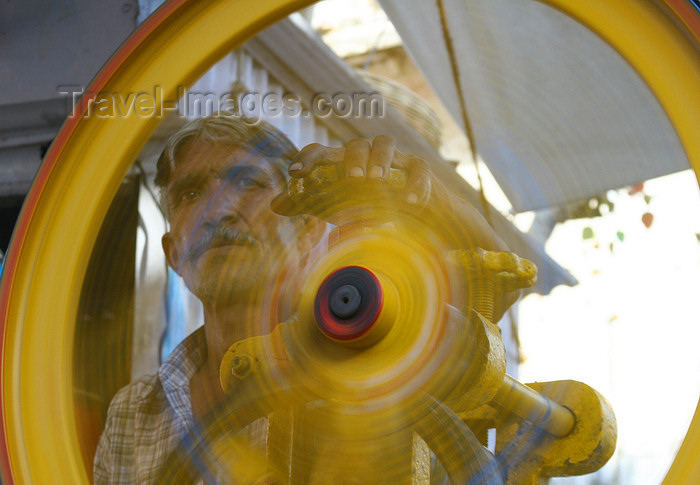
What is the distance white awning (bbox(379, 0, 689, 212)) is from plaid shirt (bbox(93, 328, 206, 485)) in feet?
1.03

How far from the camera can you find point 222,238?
625 mm

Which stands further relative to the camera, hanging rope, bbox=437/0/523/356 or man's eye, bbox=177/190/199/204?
man's eye, bbox=177/190/199/204

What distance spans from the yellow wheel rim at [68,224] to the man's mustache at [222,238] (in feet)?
0.29

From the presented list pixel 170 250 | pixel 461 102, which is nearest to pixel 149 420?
pixel 170 250

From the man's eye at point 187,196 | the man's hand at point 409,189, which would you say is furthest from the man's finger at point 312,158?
the man's eye at point 187,196

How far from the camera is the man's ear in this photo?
669mm

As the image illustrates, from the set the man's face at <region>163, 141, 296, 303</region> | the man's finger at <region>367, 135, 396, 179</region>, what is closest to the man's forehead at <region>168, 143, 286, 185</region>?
the man's face at <region>163, 141, 296, 303</region>

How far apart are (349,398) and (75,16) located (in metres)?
0.68

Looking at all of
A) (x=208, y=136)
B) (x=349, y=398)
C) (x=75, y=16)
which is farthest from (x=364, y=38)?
(x=75, y=16)

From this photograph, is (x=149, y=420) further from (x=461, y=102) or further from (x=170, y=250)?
(x=461, y=102)

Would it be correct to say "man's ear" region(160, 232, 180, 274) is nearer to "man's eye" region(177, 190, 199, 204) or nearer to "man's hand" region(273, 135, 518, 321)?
"man's eye" region(177, 190, 199, 204)

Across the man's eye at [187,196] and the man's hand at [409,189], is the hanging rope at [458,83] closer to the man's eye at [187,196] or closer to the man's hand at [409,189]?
the man's hand at [409,189]

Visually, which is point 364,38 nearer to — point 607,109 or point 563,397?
point 607,109

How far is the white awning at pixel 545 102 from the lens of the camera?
0.47 m
